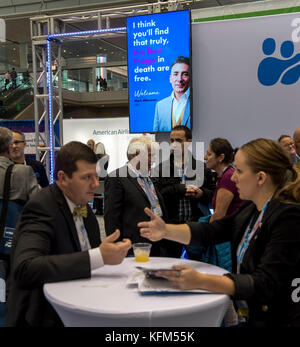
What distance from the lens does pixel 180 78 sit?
5.24 m

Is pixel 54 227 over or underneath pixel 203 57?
underneath

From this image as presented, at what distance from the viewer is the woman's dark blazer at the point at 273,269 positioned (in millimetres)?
1473

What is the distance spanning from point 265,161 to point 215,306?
660 mm

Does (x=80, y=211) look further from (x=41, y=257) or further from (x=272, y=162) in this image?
(x=272, y=162)

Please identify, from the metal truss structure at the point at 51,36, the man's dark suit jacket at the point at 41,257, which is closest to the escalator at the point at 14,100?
the metal truss structure at the point at 51,36

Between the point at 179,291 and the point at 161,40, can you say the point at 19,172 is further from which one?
the point at 161,40

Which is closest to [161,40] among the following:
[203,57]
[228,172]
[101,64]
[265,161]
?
[203,57]

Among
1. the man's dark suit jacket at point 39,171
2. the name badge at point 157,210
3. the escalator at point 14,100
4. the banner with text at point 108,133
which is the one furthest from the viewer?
the escalator at point 14,100

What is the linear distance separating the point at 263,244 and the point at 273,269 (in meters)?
0.13

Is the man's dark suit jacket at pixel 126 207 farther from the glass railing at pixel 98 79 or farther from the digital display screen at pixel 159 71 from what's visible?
the glass railing at pixel 98 79

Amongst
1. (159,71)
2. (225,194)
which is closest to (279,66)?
(159,71)
